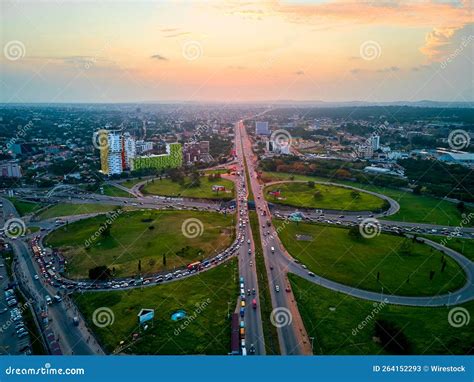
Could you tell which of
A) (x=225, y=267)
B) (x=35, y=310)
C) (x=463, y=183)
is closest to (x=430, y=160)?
(x=463, y=183)

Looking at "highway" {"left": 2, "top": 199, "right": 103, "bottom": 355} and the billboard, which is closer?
"highway" {"left": 2, "top": 199, "right": 103, "bottom": 355}

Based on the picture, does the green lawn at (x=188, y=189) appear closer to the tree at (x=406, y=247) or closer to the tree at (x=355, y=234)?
the tree at (x=355, y=234)

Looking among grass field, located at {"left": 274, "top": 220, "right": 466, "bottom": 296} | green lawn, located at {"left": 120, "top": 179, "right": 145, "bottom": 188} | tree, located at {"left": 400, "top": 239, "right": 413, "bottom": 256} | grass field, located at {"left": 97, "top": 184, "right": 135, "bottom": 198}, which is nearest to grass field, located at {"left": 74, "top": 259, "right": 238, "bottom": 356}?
grass field, located at {"left": 274, "top": 220, "right": 466, "bottom": 296}

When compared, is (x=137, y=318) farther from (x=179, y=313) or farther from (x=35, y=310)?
(x=35, y=310)

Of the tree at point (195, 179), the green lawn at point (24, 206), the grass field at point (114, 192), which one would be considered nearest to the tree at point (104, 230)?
the green lawn at point (24, 206)

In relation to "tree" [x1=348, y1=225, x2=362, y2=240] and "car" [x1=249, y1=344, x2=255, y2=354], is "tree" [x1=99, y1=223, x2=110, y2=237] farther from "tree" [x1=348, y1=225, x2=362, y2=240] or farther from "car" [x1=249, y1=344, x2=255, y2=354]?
"tree" [x1=348, y1=225, x2=362, y2=240]

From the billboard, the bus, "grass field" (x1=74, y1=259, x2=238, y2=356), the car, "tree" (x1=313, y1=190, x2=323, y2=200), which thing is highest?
"tree" (x1=313, y1=190, x2=323, y2=200)

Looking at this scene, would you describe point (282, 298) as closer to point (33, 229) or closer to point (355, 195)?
point (33, 229)
